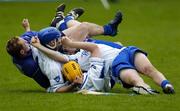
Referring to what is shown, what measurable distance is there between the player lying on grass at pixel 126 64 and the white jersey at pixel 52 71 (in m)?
0.10

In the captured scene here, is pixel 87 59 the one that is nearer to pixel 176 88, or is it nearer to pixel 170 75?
pixel 176 88

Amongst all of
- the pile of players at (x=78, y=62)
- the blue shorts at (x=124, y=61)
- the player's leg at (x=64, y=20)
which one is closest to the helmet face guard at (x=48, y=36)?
the pile of players at (x=78, y=62)

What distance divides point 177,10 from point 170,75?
20210 mm

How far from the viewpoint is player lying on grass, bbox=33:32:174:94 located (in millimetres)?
12156

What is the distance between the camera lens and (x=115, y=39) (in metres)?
24.4

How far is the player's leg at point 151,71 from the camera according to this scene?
12.1 m

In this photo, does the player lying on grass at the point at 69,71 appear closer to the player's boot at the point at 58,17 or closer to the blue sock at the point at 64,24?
the blue sock at the point at 64,24

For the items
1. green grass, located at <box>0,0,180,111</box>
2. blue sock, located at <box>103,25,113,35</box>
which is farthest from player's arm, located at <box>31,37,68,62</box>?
blue sock, located at <box>103,25,113,35</box>

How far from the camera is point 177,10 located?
35000 millimetres

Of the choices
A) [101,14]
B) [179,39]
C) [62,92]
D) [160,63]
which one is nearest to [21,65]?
[62,92]

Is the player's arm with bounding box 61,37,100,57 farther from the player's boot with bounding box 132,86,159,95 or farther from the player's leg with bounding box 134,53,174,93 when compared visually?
the player's boot with bounding box 132,86,159,95

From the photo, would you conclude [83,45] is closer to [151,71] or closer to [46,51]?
[46,51]

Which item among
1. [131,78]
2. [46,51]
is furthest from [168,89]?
[46,51]

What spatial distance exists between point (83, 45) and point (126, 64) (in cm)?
72
